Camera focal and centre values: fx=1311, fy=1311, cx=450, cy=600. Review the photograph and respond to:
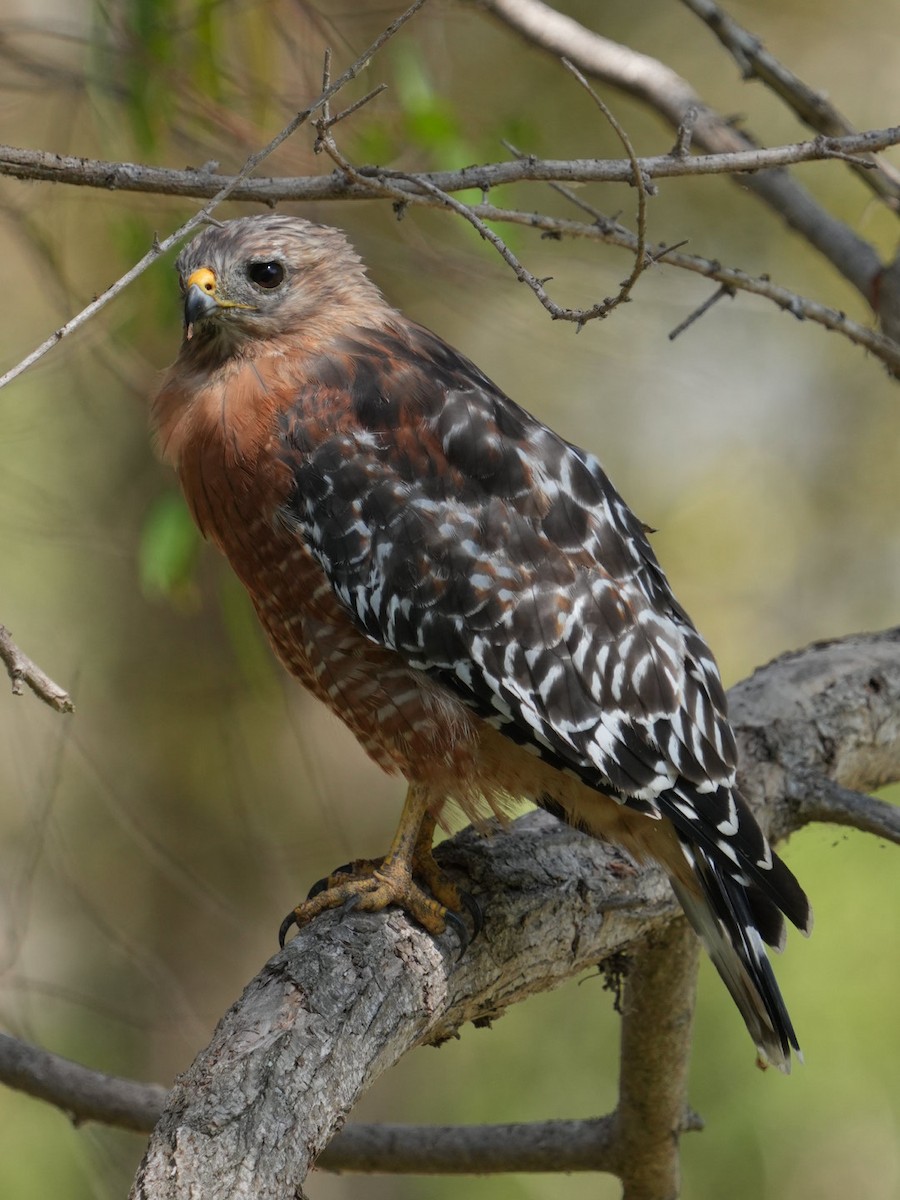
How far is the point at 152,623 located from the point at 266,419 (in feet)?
10.9

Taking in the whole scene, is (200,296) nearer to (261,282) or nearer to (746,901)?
(261,282)

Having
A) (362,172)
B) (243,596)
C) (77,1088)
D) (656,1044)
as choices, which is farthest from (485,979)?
(243,596)

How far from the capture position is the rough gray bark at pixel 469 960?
1.74 m

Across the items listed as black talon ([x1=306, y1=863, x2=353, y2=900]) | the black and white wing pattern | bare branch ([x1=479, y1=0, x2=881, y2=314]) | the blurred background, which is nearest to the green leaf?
the blurred background

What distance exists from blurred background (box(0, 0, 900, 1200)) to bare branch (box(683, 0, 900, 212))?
0.53 meters

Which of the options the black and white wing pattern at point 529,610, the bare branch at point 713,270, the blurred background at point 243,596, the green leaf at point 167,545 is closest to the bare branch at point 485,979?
the black and white wing pattern at point 529,610

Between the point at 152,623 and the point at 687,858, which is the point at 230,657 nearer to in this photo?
the point at 152,623

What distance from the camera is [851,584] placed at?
7098 millimetres

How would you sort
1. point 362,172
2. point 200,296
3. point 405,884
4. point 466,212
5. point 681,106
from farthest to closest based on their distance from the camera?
point 681,106, point 200,296, point 405,884, point 362,172, point 466,212

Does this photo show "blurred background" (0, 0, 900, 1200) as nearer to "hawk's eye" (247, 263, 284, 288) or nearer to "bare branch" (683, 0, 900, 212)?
"hawk's eye" (247, 263, 284, 288)

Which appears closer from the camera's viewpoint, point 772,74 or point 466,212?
point 466,212

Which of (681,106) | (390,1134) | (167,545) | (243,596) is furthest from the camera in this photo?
(243,596)

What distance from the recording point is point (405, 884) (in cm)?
258

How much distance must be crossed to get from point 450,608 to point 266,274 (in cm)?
88
